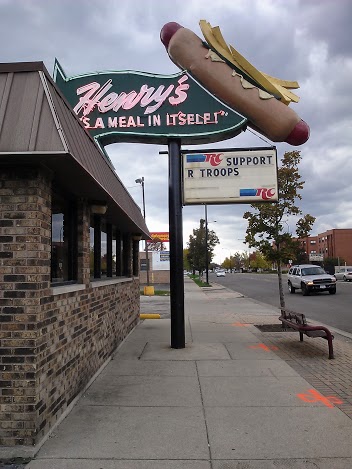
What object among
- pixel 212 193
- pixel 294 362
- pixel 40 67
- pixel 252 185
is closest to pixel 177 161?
pixel 212 193

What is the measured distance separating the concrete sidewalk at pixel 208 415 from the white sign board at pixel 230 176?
3033 mm

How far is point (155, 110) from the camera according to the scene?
29.6 feet

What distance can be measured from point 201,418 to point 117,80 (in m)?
6.78

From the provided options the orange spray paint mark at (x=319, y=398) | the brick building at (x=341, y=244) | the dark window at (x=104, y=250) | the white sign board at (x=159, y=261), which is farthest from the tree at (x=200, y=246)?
the orange spray paint mark at (x=319, y=398)

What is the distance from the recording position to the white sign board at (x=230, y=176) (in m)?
9.18

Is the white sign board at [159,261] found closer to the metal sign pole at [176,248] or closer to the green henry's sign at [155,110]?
the metal sign pole at [176,248]

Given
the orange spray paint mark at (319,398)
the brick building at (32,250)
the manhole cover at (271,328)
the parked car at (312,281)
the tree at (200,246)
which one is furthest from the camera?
the tree at (200,246)

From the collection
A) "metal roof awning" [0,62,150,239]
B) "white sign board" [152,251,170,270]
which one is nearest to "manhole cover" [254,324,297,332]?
"metal roof awning" [0,62,150,239]

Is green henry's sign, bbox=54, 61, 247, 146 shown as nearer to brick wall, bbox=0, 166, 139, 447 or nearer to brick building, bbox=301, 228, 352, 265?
brick wall, bbox=0, 166, 139, 447

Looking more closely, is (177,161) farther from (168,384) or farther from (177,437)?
(177,437)

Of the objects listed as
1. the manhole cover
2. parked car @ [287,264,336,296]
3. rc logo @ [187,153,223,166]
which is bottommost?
the manhole cover

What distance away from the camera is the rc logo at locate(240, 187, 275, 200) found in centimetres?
913

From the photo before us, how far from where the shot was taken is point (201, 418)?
4.81 m

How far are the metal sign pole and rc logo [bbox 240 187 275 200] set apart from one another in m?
1.33
